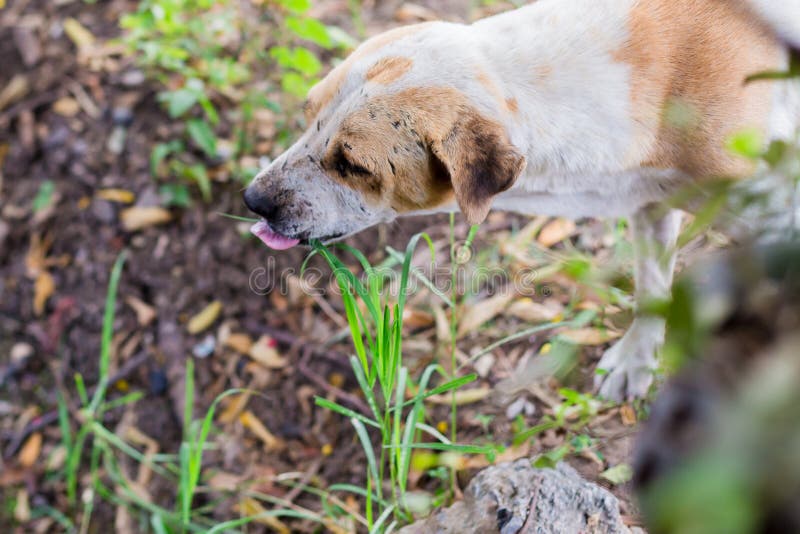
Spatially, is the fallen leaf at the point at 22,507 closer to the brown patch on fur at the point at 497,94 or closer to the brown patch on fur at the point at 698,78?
the brown patch on fur at the point at 497,94

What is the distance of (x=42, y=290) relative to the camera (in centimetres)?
329

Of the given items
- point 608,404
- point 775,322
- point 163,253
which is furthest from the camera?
point 163,253

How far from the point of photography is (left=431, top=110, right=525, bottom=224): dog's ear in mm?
1897

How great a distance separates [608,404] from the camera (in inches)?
91.0

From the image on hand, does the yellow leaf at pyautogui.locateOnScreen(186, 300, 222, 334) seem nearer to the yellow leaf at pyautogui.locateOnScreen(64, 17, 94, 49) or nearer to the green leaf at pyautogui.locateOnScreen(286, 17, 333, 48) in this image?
the green leaf at pyautogui.locateOnScreen(286, 17, 333, 48)

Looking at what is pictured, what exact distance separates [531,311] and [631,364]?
522mm

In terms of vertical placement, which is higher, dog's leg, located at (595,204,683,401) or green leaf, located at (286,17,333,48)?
green leaf, located at (286,17,333,48)

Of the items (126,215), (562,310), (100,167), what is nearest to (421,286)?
(562,310)

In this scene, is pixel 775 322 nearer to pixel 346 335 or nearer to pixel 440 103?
pixel 440 103

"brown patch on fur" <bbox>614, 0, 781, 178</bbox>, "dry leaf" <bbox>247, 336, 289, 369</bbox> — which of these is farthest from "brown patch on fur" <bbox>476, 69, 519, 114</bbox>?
"dry leaf" <bbox>247, 336, 289, 369</bbox>

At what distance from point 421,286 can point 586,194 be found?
3.22 feet

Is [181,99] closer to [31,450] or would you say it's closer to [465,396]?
[31,450]

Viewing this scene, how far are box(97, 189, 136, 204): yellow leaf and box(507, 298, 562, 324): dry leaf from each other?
1.85 metres

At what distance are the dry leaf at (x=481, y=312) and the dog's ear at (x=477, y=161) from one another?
0.95 m
